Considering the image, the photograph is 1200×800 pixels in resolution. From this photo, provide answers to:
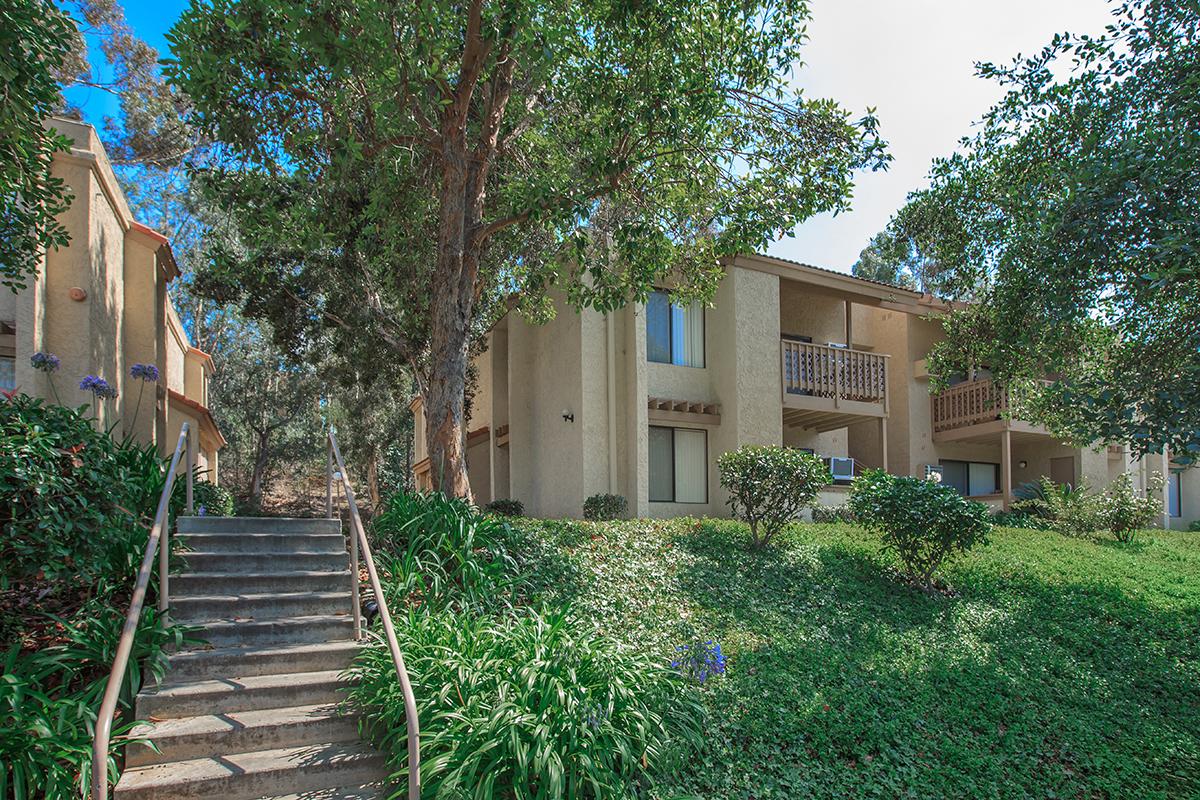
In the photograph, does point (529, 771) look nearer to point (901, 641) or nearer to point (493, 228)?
point (901, 641)

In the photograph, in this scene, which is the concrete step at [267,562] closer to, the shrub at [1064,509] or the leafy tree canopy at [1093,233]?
the leafy tree canopy at [1093,233]

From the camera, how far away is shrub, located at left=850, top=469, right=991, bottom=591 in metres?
9.71

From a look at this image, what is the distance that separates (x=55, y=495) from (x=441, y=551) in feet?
11.7

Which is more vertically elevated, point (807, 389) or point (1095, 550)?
point (807, 389)

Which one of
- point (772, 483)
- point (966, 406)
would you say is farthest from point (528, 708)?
point (966, 406)

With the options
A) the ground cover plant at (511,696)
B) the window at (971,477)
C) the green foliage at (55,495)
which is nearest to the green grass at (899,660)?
the ground cover plant at (511,696)

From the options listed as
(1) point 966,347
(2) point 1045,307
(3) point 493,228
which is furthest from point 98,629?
(1) point 966,347

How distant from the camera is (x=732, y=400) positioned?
50.0 feet

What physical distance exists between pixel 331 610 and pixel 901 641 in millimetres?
6147

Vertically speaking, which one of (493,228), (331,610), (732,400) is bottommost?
(331,610)

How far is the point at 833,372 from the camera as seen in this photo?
1658cm

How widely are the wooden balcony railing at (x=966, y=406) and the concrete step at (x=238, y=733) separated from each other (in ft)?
53.7

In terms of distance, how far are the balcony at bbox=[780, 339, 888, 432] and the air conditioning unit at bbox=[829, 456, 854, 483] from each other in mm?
1029

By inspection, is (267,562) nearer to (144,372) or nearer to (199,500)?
(199,500)
